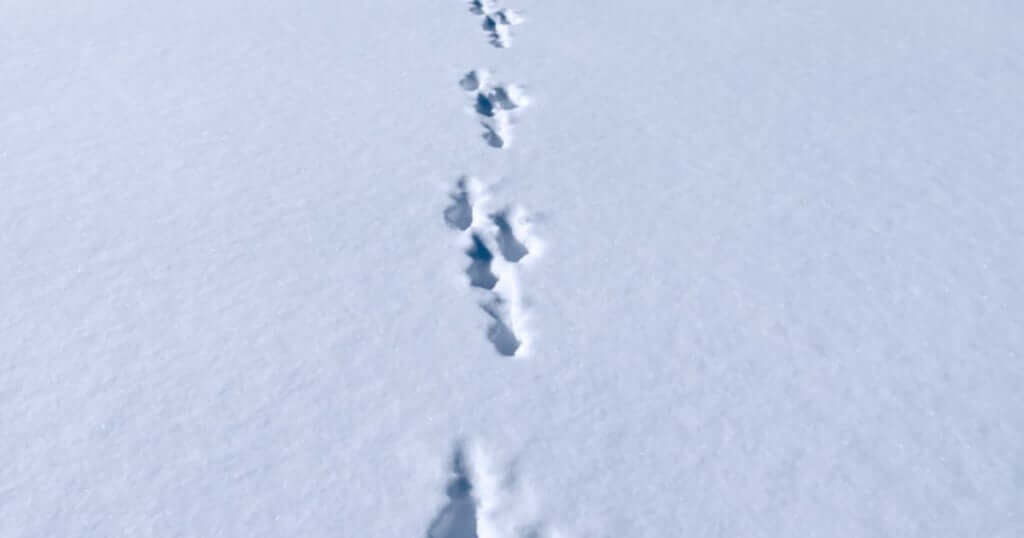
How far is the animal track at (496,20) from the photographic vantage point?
398 cm

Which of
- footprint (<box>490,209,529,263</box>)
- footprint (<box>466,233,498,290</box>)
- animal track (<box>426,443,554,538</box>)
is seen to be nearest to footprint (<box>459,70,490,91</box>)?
footprint (<box>490,209,529,263</box>)

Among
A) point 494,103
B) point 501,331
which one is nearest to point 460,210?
point 501,331

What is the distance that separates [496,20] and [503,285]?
80.2 inches

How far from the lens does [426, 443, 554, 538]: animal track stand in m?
1.86

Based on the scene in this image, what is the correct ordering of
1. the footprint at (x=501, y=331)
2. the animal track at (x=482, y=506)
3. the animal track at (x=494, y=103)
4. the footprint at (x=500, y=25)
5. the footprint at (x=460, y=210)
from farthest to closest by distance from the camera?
1. the footprint at (x=500, y=25)
2. the animal track at (x=494, y=103)
3. the footprint at (x=460, y=210)
4. the footprint at (x=501, y=331)
5. the animal track at (x=482, y=506)

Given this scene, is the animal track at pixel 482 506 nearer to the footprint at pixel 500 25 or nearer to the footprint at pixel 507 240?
the footprint at pixel 507 240

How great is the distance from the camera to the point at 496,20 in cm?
417

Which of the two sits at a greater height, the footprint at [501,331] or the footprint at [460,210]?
the footprint at [501,331]

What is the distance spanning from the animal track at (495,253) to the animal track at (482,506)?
0.38m

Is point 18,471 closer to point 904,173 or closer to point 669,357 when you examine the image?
point 669,357

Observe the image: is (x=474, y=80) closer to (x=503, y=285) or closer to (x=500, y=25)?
(x=500, y=25)

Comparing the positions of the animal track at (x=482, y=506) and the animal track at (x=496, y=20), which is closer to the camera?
the animal track at (x=482, y=506)

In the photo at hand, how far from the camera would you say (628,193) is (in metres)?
2.93

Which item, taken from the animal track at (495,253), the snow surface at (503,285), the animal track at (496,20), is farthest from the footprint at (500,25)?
the animal track at (495,253)
